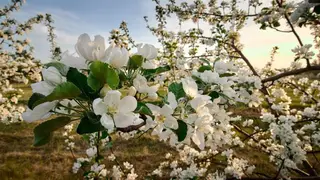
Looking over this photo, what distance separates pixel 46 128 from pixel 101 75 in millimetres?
236

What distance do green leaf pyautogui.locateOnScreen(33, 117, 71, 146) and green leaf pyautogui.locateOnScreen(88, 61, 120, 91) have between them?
0.14 meters

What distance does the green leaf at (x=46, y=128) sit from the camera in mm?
785

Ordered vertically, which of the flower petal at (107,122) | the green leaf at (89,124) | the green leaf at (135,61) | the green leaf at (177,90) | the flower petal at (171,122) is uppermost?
the green leaf at (135,61)

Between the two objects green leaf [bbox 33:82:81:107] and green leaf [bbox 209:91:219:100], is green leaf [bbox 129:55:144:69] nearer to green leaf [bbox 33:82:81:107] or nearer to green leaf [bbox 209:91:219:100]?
green leaf [bbox 33:82:81:107]

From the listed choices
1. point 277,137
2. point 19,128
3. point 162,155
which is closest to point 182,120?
point 277,137

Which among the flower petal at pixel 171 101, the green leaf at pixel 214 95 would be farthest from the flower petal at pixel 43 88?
the green leaf at pixel 214 95

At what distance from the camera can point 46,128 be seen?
2.61 ft

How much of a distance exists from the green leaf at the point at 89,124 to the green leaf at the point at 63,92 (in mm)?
74

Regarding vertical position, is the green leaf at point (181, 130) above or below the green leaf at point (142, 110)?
below

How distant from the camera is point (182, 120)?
0.91 metres

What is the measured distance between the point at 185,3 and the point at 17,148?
5.62 meters

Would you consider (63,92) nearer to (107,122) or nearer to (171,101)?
(107,122)

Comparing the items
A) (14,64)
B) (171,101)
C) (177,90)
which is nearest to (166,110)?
(171,101)

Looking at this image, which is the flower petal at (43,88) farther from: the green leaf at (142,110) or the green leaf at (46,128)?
the green leaf at (142,110)
